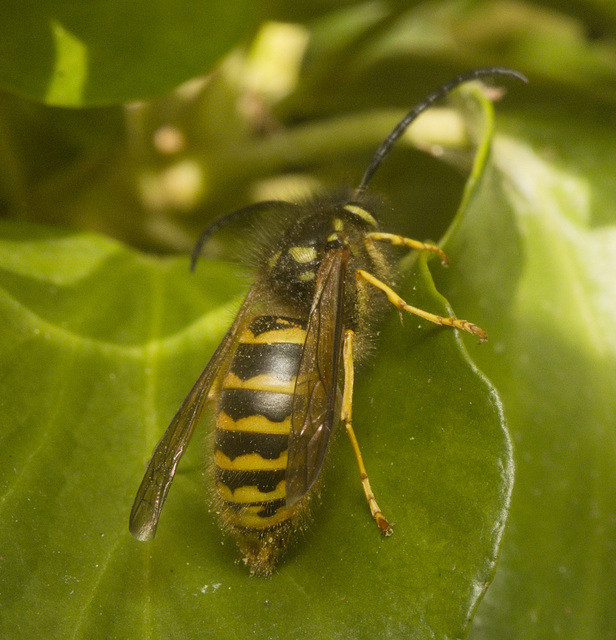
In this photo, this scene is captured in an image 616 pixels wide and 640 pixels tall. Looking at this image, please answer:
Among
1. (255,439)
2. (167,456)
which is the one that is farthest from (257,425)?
(167,456)

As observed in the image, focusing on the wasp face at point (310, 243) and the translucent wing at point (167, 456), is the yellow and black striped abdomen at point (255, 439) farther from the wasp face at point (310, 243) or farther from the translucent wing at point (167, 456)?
the wasp face at point (310, 243)

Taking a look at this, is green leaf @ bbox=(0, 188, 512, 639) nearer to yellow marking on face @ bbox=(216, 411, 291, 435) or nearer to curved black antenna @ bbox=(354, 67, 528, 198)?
yellow marking on face @ bbox=(216, 411, 291, 435)

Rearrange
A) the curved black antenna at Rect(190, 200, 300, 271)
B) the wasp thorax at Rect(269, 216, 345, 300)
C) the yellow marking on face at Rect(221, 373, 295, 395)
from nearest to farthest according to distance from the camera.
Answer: the yellow marking on face at Rect(221, 373, 295, 395) → the wasp thorax at Rect(269, 216, 345, 300) → the curved black antenna at Rect(190, 200, 300, 271)

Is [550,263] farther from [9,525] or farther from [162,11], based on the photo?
[9,525]

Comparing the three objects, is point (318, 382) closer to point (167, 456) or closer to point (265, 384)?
point (265, 384)

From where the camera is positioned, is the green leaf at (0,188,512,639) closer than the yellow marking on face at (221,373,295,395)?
Yes

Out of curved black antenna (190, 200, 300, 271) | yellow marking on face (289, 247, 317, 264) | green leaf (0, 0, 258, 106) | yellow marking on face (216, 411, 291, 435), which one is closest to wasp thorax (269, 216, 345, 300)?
yellow marking on face (289, 247, 317, 264)
